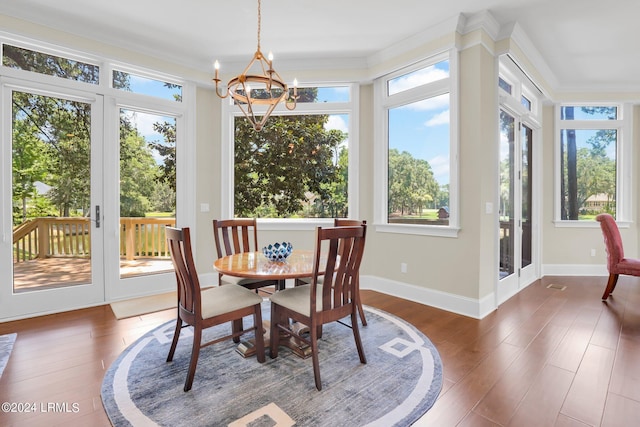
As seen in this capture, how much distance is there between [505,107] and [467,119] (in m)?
0.81

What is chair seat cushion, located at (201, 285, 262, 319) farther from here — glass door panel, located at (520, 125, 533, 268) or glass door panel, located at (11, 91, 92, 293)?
glass door panel, located at (520, 125, 533, 268)

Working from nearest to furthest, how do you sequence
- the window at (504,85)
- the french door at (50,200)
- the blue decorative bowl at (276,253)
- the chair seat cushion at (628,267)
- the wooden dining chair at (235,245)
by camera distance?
the blue decorative bowl at (276,253)
the wooden dining chair at (235,245)
the french door at (50,200)
the chair seat cushion at (628,267)
the window at (504,85)

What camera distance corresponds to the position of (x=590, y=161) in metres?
5.02

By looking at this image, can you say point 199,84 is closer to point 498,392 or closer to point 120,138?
point 120,138

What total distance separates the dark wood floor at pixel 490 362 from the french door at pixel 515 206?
49 centimetres

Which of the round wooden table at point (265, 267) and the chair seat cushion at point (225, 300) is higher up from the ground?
the round wooden table at point (265, 267)

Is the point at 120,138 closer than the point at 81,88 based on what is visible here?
No

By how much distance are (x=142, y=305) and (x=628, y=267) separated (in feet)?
18.0

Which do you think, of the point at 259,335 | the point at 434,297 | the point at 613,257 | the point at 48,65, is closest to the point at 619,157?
the point at 613,257

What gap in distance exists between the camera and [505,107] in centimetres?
365

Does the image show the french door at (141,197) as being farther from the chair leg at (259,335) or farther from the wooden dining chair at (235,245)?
the chair leg at (259,335)

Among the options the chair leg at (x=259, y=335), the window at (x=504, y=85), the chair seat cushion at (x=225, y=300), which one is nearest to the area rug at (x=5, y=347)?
the chair seat cushion at (x=225, y=300)

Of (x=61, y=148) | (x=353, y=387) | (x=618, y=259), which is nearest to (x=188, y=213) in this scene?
(x=61, y=148)

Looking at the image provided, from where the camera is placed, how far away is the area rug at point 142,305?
10.6ft
